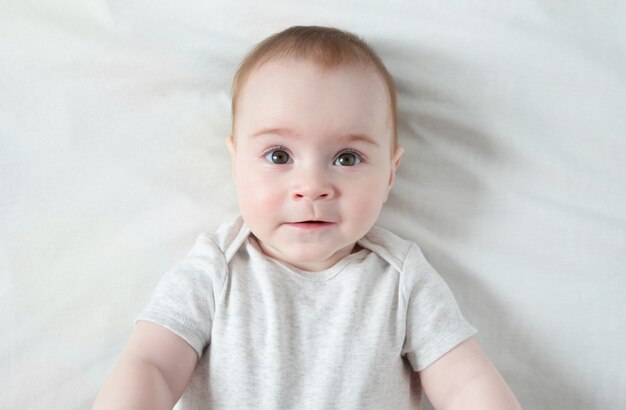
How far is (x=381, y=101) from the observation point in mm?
1408

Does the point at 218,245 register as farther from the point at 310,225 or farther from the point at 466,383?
the point at 466,383

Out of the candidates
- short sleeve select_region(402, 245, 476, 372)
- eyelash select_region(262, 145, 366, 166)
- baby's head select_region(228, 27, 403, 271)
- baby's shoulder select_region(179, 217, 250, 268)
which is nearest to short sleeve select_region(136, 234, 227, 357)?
baby's shoulder select_region(179, 217, 250, 268)

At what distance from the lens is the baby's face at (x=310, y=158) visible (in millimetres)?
1343

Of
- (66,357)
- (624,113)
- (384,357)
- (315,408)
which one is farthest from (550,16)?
(66,357)

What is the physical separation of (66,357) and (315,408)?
1.57 feet

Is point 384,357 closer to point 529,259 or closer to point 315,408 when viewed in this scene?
point 315,408

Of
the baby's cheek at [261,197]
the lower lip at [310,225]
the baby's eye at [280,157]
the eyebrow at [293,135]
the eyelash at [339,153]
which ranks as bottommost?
the lower lip at [310,225]

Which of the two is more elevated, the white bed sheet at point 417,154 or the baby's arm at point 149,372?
the white bed sheet at point 417,154

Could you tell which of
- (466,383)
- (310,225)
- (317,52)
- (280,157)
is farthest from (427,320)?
(317,52)

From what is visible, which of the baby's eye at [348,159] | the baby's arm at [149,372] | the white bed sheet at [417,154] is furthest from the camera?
the white bed sheet at [417,154]

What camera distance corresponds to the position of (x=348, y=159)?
139 cm

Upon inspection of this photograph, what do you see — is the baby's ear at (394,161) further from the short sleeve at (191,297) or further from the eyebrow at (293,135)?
the short sleeve at (191,297)

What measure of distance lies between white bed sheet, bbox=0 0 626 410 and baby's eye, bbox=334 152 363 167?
0.71 ft

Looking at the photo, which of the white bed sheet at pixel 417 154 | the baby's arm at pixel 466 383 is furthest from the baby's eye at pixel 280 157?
the baby's arm at pixel 466 383
